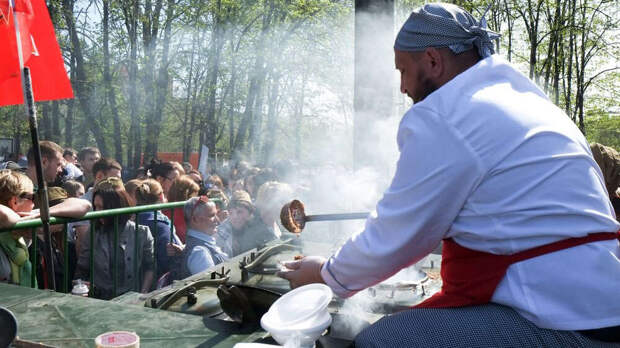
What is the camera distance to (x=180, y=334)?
7.26 ft

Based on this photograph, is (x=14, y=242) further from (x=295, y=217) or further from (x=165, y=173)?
(x=165, y=173)

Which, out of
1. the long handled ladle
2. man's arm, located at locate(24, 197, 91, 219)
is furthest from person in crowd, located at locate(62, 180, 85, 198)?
the long handled ladle

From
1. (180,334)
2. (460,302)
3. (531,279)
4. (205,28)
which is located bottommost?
(180,334)

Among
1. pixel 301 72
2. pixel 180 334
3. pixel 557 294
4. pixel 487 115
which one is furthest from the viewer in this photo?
pixel 301 72

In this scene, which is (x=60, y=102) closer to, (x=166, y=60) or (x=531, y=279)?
(x=166, y=60)

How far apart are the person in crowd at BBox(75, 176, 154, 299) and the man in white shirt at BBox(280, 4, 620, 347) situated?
3.21 metres

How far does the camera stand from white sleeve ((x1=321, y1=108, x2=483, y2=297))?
5.18ft

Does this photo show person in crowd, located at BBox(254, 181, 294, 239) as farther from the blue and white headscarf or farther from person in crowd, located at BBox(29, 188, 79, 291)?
the blue and white headscarf

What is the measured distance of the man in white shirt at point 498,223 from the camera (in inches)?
59.0

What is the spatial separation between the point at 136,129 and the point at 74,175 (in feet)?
41.7

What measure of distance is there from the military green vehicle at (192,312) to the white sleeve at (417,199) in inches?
19.2

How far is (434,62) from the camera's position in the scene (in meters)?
1.90

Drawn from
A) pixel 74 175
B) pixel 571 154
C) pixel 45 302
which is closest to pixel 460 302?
pixel 571 154

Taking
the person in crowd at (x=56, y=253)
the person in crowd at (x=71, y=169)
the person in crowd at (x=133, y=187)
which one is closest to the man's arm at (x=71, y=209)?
the person in crowd at (x=56, y=253)
